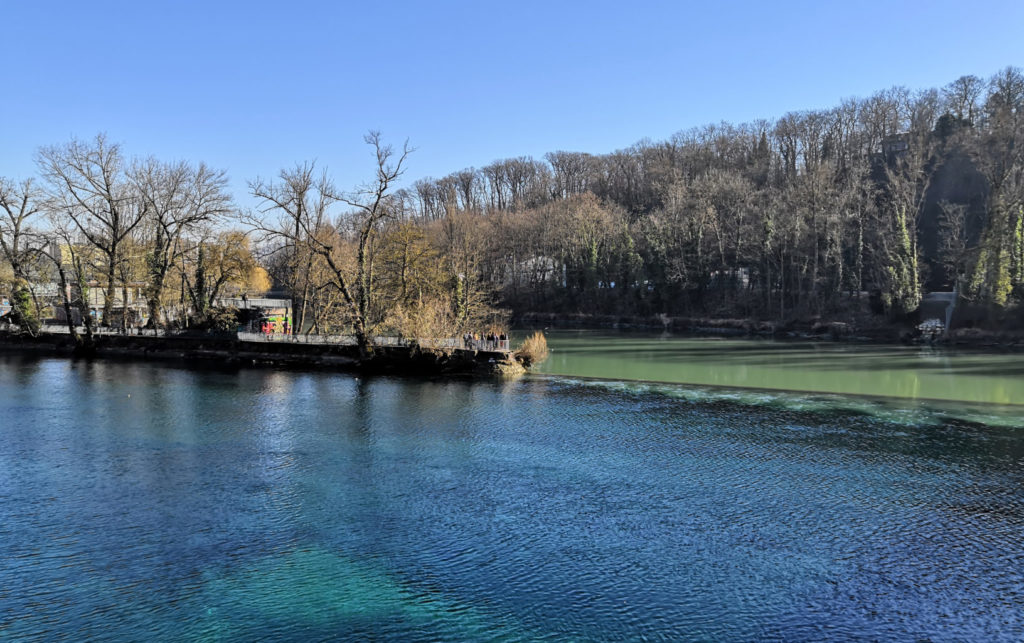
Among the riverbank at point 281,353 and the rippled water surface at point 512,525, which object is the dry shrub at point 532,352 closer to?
the riverbank at point 281,353

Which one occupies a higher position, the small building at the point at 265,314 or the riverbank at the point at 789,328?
the small building at the point at 265,314

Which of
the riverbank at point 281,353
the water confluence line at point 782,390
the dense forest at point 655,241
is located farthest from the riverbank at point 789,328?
the riverbank at point 281,353

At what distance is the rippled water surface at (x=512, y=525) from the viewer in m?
8.77

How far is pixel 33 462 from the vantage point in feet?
51.6

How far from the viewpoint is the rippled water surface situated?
877cm

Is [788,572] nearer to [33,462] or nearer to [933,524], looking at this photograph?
[933,524]

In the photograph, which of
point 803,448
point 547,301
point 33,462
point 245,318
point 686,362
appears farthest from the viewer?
point 547,301

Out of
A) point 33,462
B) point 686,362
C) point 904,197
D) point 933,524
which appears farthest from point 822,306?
point 33,462

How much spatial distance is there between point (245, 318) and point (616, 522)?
110ft

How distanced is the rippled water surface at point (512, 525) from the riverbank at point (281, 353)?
24.4 feet

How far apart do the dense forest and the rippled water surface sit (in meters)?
12.9

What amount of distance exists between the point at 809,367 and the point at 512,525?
2508cm

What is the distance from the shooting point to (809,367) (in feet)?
107

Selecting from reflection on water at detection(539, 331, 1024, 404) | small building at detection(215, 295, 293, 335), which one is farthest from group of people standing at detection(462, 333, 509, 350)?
small building at detection(215, 295, 293, 335)
